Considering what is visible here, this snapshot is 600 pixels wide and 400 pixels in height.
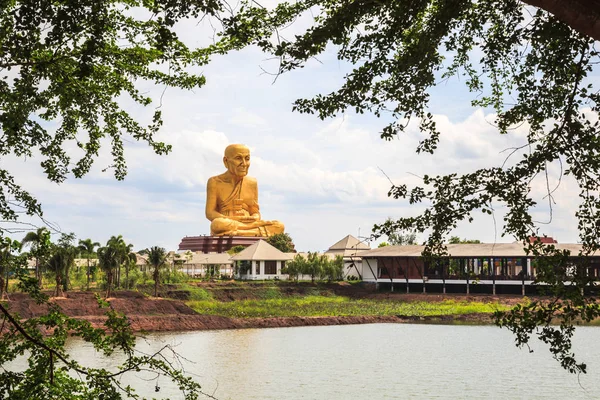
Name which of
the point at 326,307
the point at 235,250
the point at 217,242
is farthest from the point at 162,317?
the point at 217,242

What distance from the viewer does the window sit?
49.1 m

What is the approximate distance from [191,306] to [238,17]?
100ft

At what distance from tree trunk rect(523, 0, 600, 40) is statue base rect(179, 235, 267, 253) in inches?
1983

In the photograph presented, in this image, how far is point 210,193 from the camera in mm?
58500

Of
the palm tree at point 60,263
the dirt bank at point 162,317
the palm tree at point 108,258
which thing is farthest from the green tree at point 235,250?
the palm tree at point 60,263

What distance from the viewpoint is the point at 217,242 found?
55500 mm

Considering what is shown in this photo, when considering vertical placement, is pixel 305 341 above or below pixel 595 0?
below

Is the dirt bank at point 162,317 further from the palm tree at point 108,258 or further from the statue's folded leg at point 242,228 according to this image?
the statue's folded leg at point 242,228

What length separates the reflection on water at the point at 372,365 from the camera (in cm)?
1795

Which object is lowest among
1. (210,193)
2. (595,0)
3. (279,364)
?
(279,364)

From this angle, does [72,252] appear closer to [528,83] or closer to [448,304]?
[448,304]

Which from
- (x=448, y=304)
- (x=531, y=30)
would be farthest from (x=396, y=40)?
(x=448, y=304)

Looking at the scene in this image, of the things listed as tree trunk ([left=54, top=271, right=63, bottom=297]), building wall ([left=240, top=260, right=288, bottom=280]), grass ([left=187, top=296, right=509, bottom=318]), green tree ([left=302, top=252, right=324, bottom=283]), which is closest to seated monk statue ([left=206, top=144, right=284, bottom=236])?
building wall ([left=240, top=260, right=288, bottom=280])

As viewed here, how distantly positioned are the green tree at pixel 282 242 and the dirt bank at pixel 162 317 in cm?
1963
